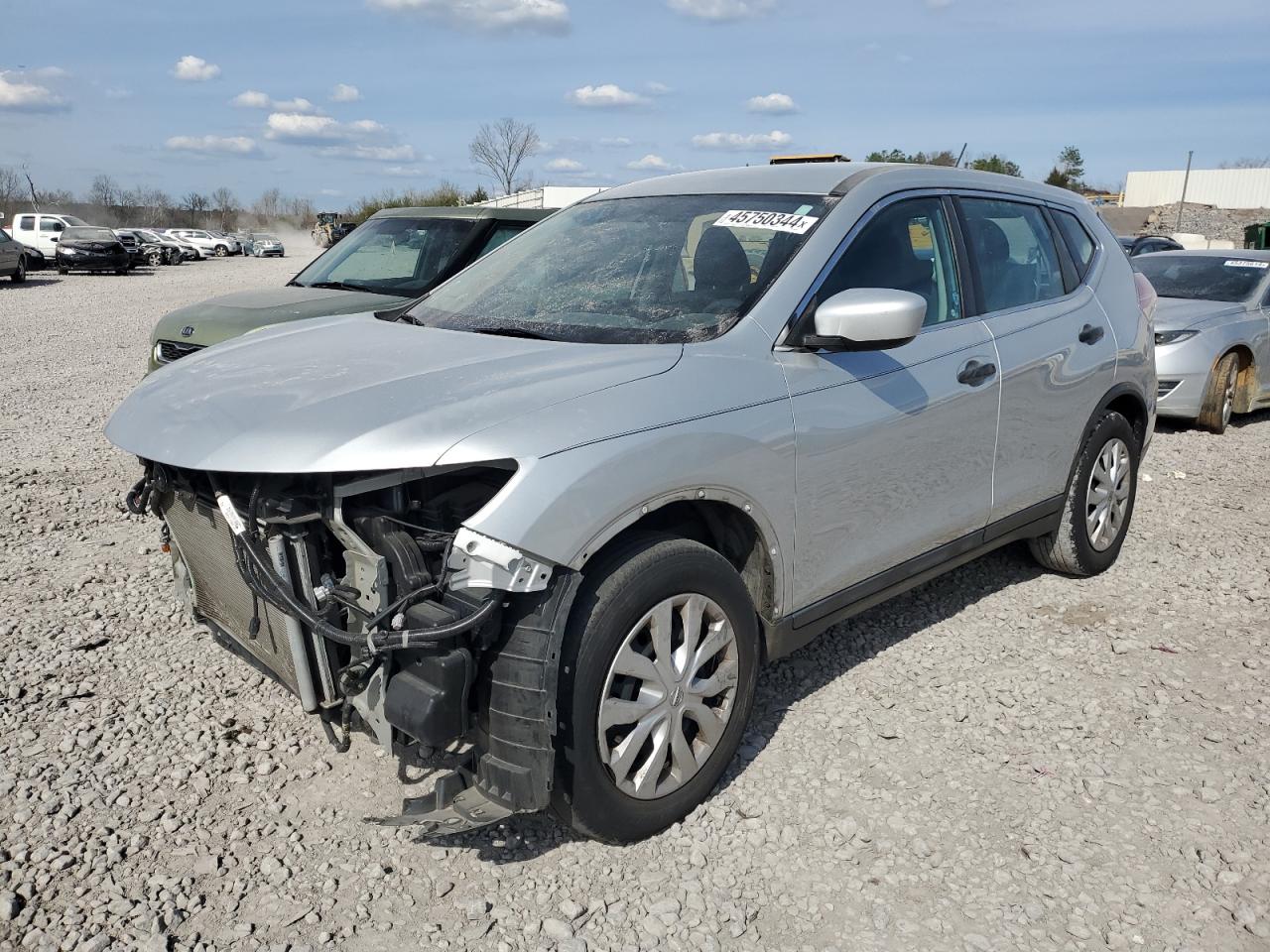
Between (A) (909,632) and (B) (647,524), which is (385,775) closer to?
(B) (647,524)

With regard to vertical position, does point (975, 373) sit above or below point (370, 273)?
below

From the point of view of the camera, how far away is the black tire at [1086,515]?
15.2 feet

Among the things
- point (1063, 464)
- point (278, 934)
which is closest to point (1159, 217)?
point (1063, 464)

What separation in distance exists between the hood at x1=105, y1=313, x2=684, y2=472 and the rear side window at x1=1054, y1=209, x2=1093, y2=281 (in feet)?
8.47

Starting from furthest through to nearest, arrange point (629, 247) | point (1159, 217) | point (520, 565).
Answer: point (1159, 217)
point (629, 247)
point (520, 565)

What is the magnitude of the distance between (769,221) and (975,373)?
3.25 feet

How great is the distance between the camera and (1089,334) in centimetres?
449

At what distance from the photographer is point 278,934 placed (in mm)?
2555

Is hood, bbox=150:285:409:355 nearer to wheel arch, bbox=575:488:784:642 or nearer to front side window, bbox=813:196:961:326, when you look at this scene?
front side window, bbox=813:196:961:326

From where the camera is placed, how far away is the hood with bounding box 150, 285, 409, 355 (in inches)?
253

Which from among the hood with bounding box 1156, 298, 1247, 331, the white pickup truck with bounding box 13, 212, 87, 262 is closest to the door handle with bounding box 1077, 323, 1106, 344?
the hood with bounding box 1156, 298, 1247, 331

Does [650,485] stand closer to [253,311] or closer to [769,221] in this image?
[769,221]

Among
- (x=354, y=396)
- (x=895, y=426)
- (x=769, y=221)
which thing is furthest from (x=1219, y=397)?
(x=354, y=396)

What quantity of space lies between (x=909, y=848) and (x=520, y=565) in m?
1.48
